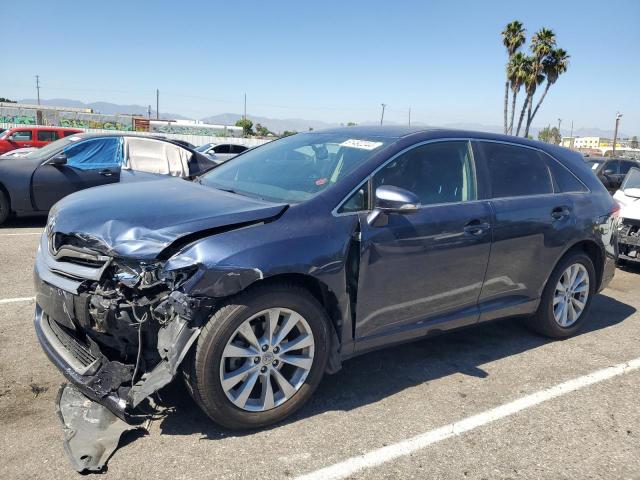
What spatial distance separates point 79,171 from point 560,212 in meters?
7.72

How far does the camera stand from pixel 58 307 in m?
3.05

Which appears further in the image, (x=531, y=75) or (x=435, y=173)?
(x=531, y=75)

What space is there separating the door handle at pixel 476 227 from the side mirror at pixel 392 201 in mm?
623

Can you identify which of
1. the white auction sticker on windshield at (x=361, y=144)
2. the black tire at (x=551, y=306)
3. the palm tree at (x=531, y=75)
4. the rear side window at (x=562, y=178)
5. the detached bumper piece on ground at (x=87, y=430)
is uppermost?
the palm tree at (x=531, y=75)

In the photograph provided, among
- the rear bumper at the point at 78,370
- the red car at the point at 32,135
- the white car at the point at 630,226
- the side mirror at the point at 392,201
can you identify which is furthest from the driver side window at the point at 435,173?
the red car at the point at 32,135

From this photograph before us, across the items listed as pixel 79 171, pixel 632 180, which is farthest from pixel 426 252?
pixel 79 171

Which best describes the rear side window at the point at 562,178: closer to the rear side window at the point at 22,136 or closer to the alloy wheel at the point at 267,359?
the alloy wheel at the point at 267,359

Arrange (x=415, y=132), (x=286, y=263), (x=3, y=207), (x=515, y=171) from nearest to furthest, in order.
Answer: (x=286, y=263)
(x=415, y=132)
(x=515, y=171)
(x=3, y=207)

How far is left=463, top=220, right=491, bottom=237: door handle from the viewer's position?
3.81 m

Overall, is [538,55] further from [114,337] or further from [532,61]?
[114,337]

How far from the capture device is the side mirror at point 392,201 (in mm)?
3291

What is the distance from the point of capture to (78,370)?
9.54 ft

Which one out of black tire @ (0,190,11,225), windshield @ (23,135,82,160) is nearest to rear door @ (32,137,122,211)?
windshield @ (23,135,82,160)

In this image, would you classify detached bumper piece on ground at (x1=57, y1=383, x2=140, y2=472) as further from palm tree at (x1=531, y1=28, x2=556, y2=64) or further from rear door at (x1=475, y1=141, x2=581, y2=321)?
palm tree at (x1=531, y1=28, x2=556, y2=64)
